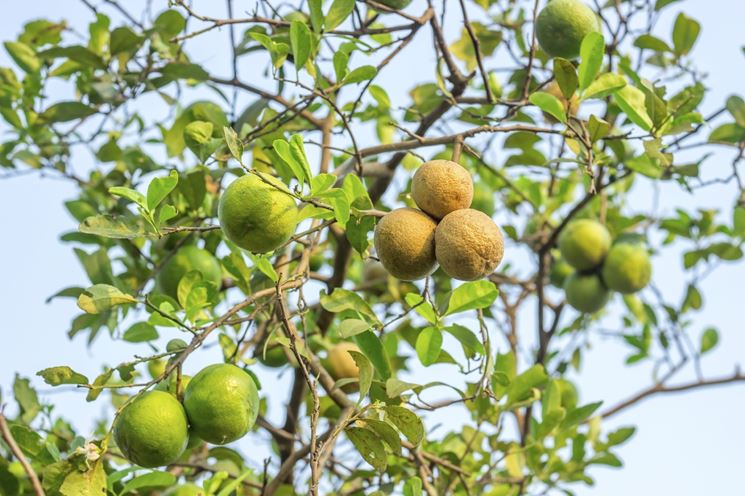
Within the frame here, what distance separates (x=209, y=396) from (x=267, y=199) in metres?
0.32

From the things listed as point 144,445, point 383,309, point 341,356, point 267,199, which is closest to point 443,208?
point 267,199

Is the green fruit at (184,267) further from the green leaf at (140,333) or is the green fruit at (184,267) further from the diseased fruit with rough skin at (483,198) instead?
the diseased fruit with rough skin at (483,198)

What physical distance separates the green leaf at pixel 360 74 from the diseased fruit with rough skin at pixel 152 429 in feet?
2.30

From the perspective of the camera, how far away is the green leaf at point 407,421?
1387 mm

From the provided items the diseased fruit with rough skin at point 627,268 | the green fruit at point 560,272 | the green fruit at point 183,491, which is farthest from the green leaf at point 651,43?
the green fruit at point 183,491

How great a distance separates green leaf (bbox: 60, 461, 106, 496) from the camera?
4.43 ft

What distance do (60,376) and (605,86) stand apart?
104 centimetres

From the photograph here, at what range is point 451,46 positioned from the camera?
2582 millimetres

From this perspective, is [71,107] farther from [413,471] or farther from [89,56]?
[413,471]

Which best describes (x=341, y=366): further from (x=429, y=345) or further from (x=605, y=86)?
(x=605, y=86)

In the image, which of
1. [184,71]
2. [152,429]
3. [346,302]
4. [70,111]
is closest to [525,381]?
[346,302]

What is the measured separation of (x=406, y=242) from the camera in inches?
51.6

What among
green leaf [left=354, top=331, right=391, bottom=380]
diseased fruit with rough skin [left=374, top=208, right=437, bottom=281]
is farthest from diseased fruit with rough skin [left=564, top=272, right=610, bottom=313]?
diseased fruit with rough skin [left=374, top=208, right=437, bottom=281]

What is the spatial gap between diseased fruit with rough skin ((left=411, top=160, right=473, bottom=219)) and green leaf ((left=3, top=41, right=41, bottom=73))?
5.67 ft
